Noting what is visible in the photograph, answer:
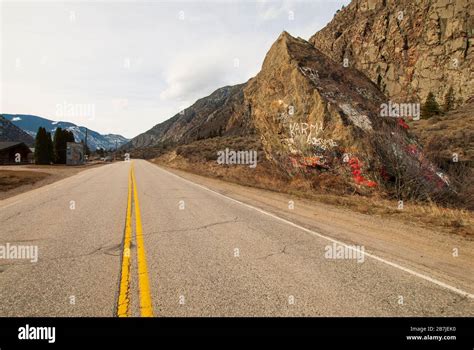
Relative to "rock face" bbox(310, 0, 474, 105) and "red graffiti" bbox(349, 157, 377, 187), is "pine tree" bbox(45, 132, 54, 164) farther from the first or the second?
"rock face" bbox(310, 0, 474, 105)

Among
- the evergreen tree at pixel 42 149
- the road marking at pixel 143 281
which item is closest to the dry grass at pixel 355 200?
the road marking at pixel 143 281

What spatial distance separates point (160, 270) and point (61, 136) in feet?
210

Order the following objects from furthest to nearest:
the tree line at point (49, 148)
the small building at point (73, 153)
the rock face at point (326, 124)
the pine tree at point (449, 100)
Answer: the small building at point (73, 153) → the pine tree at point (449, 100) → the tree line at point (49, 148) → the rock face at point (326, 124)

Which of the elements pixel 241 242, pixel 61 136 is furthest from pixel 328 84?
pixel 61 136

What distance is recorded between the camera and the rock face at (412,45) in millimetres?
55969

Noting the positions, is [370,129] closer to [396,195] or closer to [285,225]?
[396,195]

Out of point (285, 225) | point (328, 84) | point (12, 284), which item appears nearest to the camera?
point (12, 284)

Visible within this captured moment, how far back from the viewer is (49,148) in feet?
171

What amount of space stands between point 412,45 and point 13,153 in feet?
278

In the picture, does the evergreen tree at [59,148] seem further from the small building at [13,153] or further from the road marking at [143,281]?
the road marking at [143,281]

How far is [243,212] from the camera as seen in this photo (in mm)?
9062

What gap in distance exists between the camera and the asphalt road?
3375 millimetres

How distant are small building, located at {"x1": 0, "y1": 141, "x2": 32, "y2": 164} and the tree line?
18.2 ft

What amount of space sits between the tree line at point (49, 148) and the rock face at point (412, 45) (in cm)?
6309
